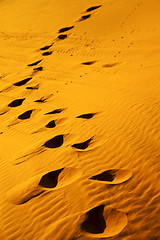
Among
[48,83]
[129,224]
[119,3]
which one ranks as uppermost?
[119,3]

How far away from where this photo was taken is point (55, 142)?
14.2ft

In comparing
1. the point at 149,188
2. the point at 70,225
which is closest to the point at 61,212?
the point at 70,225

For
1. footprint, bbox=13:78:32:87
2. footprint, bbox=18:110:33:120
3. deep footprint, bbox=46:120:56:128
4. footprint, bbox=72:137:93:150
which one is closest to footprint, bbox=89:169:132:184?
footprint, bbox=72:137:93:150

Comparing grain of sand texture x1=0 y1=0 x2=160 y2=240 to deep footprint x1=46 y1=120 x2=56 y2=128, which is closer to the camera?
grain of sand texture x1=0 y1=0 x2=160 y2=240

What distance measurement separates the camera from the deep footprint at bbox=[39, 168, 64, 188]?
11.5ft

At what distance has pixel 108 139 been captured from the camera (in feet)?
13.3

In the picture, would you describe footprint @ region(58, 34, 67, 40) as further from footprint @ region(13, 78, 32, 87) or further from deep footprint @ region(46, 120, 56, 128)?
deep footprint @ region(46, 120, 56, 128)

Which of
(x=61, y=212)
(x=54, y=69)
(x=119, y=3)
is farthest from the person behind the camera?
(x=119, y=3)

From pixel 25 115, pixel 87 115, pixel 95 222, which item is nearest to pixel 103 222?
pixel 95 222

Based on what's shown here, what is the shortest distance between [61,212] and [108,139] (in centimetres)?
129

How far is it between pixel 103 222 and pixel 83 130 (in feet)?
5.55

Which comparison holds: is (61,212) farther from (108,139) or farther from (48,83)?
(48,83)

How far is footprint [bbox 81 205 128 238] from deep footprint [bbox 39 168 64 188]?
662mm

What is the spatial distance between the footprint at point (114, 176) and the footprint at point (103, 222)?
38 centimetres
